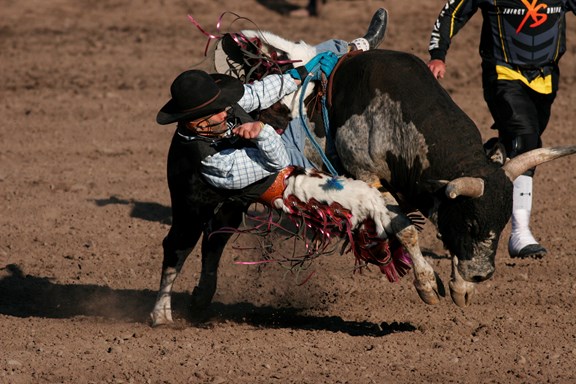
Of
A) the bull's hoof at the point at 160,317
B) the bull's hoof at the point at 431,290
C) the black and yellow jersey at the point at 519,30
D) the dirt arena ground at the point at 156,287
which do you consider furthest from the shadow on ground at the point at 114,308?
the black and yellow jersey at the point at 519,30

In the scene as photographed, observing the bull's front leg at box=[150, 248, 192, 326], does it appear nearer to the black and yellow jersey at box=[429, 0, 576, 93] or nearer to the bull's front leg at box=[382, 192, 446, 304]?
the bull's front leg at box=[382, 192, 446, 304]

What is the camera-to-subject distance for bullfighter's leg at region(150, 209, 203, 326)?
6.88 metres

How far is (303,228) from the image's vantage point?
6.20m

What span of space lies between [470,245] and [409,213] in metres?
0.62

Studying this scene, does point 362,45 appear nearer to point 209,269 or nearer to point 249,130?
point 249,130

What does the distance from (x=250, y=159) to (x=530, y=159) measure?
54.3 inches

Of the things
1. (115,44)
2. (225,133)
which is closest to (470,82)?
(115,44)

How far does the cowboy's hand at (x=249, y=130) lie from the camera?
226 inches

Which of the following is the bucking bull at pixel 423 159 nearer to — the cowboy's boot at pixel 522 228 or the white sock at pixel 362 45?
the white sock at pixel 362 45

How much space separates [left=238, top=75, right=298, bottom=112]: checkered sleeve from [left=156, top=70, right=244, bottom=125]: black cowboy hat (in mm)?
232

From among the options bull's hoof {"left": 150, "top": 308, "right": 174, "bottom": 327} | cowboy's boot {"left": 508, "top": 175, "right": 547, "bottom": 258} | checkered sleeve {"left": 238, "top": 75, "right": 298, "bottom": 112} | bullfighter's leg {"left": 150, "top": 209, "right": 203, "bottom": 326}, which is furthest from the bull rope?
cowboy's boot {"left": 508, "top": 175, "right": 547, "bottom": 258}

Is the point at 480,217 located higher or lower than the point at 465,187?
lower

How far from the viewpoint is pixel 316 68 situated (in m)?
6.48

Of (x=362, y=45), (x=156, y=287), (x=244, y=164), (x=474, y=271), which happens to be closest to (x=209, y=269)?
(x=156, y=287)
